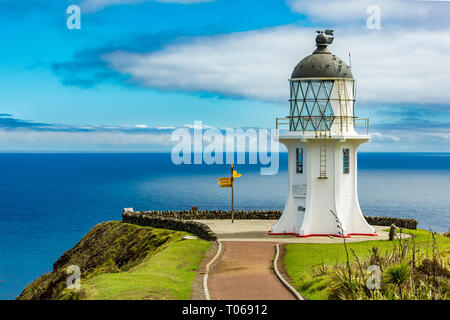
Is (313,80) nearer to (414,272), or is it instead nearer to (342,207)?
(342,207)

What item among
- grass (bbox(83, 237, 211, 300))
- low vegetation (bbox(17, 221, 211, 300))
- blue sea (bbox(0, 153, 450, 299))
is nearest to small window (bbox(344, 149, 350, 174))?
low vegetation (bbox(17, 221, 211, 300))

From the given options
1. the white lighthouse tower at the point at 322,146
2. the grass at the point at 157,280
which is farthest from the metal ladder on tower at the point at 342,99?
the grass at the point at 157,280

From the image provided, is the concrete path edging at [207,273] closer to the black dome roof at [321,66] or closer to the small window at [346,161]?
the small window at [346,161]

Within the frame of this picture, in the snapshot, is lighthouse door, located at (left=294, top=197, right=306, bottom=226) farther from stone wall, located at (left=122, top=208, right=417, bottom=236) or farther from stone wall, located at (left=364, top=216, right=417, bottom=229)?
stone wall, located at (left=364, top=216, right=417, bottom=229)

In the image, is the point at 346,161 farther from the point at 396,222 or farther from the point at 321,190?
the point at 396,222

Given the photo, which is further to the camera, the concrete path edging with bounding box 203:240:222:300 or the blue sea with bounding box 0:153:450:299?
the blue sea with bounding box 0:153:450:299

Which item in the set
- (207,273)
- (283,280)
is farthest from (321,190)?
(283,280)
